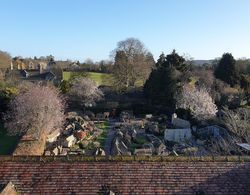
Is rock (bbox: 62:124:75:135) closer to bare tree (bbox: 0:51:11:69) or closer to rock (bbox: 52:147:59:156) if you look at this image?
rock (bbox: 52:147:59:156)

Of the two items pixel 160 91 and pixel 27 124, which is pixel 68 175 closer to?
pixel 27 124

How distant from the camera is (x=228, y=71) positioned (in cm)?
5344

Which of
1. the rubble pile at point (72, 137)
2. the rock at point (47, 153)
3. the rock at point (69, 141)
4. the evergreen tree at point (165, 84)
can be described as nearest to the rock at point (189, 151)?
the rubble pile at point (72, 137)

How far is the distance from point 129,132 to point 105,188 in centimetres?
2572

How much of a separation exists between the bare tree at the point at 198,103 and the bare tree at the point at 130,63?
18715 millimetres

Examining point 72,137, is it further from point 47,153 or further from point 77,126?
point 47,153

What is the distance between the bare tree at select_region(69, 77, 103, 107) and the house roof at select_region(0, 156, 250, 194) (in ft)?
132

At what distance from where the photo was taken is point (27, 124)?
33.3 metres

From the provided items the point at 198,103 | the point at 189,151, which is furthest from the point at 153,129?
the point at 189,151

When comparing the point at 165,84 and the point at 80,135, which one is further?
the point at 165,84

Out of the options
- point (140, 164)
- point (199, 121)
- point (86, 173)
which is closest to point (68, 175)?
point (86, 173)

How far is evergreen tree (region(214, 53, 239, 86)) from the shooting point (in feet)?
175

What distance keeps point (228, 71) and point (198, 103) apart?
14.2 m

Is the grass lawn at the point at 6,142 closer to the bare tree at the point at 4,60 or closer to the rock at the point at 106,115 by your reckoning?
the rock at the point at 106,115
